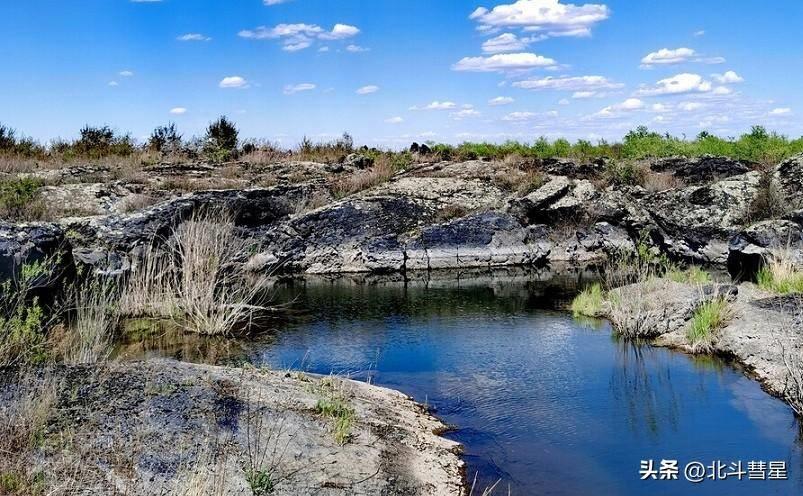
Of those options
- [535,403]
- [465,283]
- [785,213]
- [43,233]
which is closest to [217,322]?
[43,233]

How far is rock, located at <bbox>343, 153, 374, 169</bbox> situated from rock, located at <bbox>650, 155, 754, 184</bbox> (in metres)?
15.1

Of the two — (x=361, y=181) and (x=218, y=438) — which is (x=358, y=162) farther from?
(x=218, y=438)

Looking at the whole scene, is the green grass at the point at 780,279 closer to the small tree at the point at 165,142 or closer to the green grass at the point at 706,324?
the green grass at the point at 706,324

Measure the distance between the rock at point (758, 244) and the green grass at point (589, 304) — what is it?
4230 mm

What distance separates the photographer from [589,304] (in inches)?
826

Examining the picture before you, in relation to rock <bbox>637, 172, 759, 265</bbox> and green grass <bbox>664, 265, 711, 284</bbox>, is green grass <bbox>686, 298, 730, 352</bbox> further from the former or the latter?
rock <bbox>637, 172, 759, 265</bbox>

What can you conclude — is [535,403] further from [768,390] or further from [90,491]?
[90,491]

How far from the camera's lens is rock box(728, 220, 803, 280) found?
22500mm

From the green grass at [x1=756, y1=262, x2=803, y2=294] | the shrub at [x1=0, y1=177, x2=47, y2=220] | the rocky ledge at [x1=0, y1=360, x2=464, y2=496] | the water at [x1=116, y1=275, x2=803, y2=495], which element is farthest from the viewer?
the shrub at [x1=0, y1=177, x2=47, y2=220]

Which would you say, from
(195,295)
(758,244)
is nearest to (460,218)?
(758,244)

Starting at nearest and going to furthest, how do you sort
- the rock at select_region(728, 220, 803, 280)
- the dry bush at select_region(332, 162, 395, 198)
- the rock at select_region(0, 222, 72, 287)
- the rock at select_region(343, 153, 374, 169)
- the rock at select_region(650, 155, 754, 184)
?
the rock at select_region(0, 222, 72, 287), the rock at select_region(728, 220, 803, 280), the dry bush at select_region(332, 162, 395, 198), the rock at select_region(650, 155, 754, 184), the rock at select_region(343, 153, 374, 169)

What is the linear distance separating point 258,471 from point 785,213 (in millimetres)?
22760

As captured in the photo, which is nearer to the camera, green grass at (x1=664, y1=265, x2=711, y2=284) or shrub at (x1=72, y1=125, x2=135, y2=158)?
green grass at (x1=664, y1=265, x2=711, y2=284)

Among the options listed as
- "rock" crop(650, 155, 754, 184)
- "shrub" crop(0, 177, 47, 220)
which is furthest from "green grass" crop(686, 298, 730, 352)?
"rock" crop(650, 155, 754, 184)
